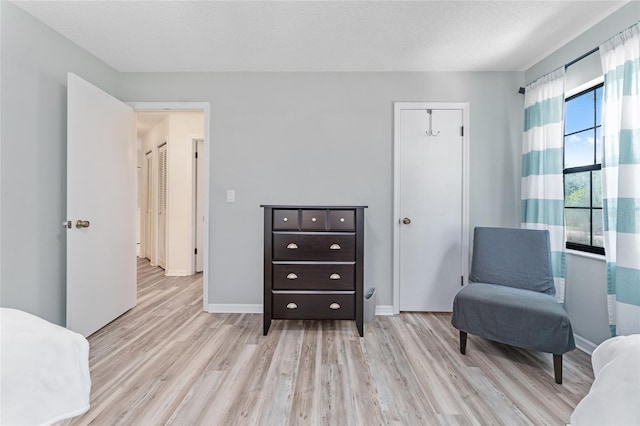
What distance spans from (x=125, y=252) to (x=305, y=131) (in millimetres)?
2122

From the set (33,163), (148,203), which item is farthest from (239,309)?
(148,203)

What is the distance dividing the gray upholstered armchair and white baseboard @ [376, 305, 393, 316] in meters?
0.81

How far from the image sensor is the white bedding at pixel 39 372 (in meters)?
0.77

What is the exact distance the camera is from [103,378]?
5.91ft

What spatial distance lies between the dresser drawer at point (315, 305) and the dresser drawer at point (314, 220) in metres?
0.55

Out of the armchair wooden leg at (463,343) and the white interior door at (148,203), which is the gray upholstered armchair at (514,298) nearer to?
the armchair wooden leg at (463,343)

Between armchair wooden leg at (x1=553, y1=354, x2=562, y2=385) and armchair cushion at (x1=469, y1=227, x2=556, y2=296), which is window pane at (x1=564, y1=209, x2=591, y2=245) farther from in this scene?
armchair wooden leg at (x1=553, y1=354, x2=562, y2=385)

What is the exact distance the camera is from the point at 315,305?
7.87ft

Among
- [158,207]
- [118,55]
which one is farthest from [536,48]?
[158,207]

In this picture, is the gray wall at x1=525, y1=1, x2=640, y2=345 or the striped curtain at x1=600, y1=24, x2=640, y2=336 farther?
the gray wall at x1=525, y1=1, x2=640, y2=345

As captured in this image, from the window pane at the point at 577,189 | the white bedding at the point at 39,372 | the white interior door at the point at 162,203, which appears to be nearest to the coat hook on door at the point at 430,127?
the window pane at the point at 577,189

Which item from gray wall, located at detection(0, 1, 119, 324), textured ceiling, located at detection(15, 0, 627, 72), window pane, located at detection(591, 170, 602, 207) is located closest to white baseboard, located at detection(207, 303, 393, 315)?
gray wall, located at detection(0, 1, 119, 324)

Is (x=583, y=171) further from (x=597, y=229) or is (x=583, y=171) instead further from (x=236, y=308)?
(x=236, y=308)

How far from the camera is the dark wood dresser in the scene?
2.39 m
